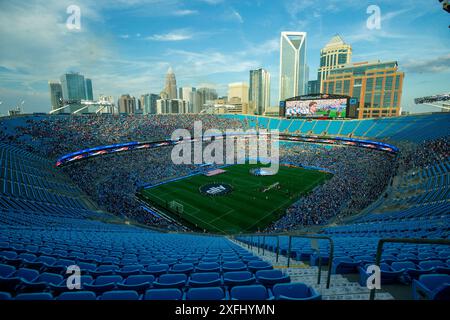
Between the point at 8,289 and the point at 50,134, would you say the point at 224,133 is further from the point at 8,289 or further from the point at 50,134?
the point at 8,289

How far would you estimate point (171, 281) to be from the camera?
4586 mm

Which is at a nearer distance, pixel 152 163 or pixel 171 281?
pixel 171 281

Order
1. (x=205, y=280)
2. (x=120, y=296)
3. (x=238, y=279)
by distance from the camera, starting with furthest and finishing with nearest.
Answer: (x=205, y=280) < (x=238, y=279) < (x=120, y=296)

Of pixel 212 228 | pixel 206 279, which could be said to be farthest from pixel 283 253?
pixel 212 228

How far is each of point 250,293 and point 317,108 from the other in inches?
2383

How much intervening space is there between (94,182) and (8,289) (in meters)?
37.1

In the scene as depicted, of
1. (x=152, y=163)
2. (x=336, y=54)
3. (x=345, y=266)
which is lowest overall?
(x=152, y=163)

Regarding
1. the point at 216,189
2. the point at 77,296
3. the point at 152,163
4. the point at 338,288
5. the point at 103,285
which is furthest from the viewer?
the point at 152,163

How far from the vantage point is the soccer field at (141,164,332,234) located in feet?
96.7

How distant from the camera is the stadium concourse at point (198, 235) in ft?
14.2

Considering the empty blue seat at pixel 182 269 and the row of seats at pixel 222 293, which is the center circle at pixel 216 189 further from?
the row of seats at pixel 222 293

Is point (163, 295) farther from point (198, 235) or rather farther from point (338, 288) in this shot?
point (198, 235)

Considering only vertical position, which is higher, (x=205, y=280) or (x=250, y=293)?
(x=250, y=293)

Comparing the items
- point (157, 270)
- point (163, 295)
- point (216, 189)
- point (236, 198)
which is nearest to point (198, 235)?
point (236, 198)
